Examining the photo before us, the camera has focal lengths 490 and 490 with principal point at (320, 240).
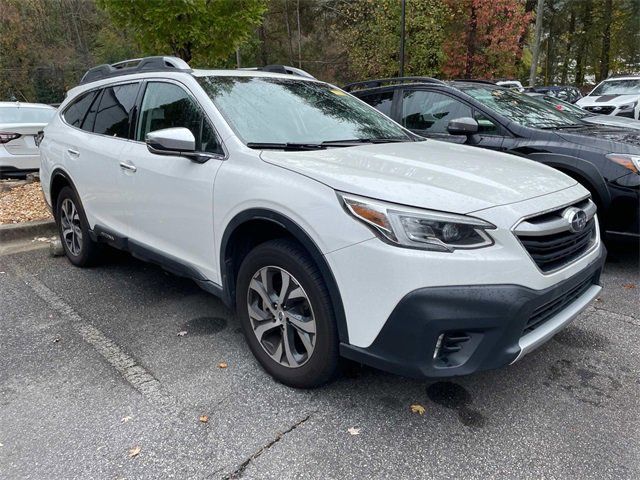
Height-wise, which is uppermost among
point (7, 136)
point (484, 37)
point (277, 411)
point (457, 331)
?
point (484, 37)

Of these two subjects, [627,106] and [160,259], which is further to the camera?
[627,106]

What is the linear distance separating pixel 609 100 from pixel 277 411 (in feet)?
50.2

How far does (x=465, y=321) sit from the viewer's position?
208cm

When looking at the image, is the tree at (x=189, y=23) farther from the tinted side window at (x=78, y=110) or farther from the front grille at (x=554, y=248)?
the front grille at (x=554, y=248)

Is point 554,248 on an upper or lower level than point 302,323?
upper

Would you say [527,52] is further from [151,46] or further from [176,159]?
[176,159]

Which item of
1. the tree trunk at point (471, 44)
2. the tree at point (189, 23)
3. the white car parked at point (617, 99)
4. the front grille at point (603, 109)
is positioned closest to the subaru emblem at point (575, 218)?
the tree at point (189, 23)

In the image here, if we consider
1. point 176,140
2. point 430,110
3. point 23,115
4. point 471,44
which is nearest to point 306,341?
point 176,140

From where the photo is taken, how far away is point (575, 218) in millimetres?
2471

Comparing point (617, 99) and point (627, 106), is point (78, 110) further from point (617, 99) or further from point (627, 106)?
point (617, 99)

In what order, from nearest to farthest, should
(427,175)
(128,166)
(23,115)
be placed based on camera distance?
(427,175), (128,166), (23,115)

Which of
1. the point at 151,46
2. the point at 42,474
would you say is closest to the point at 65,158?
the point at 42,474

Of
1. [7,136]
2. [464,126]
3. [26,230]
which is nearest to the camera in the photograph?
[464,126]

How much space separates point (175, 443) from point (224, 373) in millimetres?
633
